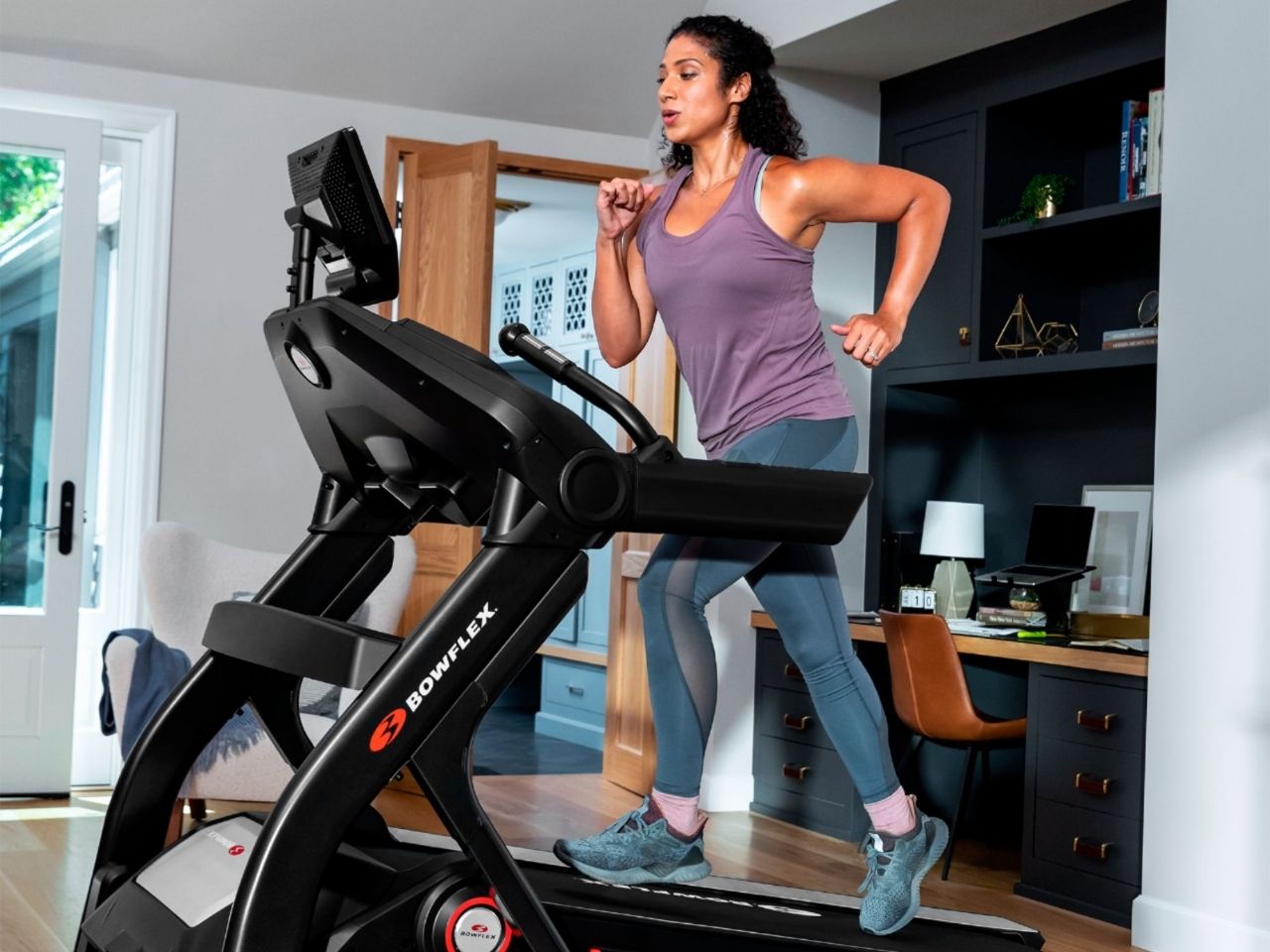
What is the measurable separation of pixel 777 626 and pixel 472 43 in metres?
3.40

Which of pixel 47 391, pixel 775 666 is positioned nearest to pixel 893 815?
pixel 775 666

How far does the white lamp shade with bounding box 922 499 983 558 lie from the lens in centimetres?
466

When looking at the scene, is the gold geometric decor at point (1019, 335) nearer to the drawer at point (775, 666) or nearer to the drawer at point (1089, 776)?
the drawer at point (775, 666)

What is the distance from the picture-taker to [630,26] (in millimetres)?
5105

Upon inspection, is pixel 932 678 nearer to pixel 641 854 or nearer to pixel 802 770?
pixel 802 770

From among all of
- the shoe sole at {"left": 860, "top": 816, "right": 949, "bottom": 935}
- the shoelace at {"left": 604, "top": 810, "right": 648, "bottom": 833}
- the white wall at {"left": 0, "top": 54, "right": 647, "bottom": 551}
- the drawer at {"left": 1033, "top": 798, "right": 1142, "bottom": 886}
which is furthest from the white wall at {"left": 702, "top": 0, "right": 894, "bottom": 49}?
the shoe sole at {"left": 860, "top": 816, "right": 949, "bottom": 935}

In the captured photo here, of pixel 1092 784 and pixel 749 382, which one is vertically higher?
pixel 749 382

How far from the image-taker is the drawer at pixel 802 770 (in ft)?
14.3

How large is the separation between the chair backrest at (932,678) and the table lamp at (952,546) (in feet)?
2.21

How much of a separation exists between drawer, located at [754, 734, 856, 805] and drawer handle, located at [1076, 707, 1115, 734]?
833 millimetres

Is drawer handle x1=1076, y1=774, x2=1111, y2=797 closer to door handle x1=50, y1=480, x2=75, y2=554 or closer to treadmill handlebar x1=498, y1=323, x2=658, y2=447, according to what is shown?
treadmill handlebar x1=498, y1=323, x2=658, y2=447

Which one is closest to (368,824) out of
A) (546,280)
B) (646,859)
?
(646,859)

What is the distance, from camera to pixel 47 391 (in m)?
4.68

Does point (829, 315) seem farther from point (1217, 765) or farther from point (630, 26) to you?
point (1217, 765)
